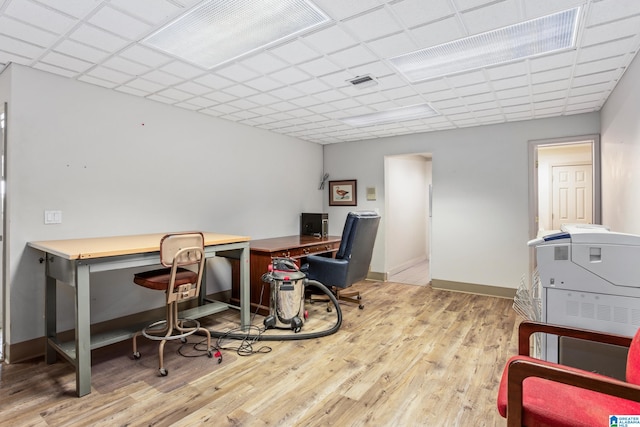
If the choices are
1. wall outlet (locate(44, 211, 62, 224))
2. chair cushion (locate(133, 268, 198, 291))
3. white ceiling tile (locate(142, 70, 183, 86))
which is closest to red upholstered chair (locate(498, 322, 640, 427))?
chair cushion (locate(133, 268, 198, 291))

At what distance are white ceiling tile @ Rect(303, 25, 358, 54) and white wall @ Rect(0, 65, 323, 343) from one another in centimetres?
218

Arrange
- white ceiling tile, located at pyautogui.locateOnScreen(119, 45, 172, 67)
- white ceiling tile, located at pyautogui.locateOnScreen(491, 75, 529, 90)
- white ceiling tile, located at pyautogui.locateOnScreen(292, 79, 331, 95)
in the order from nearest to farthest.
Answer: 1. white ceiling tile, located at pyautogui.locateOnScreen(119, 45, 172, 67)
2. white ceiling tile, located at pyautogui.locateOnScreen(491, 75, 529, 90)
3. white ceiling tile, located at pyautogui.locateOnScreen(292, 79, 331, 95)

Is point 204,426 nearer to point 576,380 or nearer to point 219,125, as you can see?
point 576,380

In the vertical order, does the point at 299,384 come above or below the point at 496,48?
below

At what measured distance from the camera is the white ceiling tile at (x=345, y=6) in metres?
1.89

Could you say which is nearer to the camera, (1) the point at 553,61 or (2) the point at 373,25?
(2) the point at 373,25

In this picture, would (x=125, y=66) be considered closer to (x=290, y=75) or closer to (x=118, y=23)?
(x=118, y=23)

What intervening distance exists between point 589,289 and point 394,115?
121 inches

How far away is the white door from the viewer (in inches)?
229

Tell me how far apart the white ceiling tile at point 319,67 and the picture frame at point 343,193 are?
10.3 feet

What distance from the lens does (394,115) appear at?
14.0 ft

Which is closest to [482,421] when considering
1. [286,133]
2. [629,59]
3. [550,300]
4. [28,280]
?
[550,300]

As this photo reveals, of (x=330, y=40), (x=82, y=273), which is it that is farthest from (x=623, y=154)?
(x=82, y=273)

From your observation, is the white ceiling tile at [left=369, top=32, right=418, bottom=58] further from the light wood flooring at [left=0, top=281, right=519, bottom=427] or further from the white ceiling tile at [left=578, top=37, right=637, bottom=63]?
the light wood flooring at [left=0, top=281, right=519, bottom=427]
